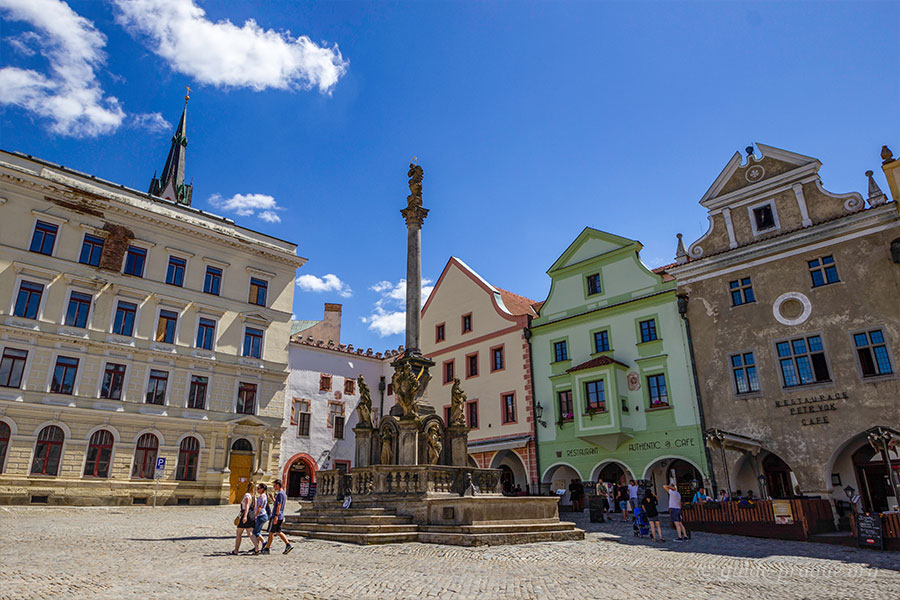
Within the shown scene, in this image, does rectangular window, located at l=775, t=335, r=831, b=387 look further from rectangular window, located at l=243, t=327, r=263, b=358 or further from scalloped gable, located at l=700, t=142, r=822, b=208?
rectangular window, located at l=243, t=327, r=263, b=358

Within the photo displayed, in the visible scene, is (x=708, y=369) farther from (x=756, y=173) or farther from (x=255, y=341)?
A: (x=255, y=341)

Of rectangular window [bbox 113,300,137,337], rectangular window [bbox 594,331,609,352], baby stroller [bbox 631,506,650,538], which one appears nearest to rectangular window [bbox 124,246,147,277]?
rectangular window [bbox 113,300,137,337]

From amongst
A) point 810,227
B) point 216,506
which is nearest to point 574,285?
point 810,227

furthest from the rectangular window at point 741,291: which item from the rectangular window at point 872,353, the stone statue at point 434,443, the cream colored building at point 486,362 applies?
the stone statue at point 434,443

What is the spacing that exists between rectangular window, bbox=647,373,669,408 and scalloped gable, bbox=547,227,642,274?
6.69 m

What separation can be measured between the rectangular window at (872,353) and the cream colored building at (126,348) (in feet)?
90.5

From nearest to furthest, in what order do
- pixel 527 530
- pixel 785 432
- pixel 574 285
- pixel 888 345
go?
pixel 527 530 < pixel 888 345 < pixel 785 432 < pixel 574 285

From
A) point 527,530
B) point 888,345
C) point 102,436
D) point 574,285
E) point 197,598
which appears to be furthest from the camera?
point 574,285

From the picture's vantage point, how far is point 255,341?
3394 centimetres

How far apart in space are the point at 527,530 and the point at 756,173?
20.3 metres

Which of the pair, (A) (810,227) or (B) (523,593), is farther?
(A) (810,227)

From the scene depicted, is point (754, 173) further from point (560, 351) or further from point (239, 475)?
point (239, 475)

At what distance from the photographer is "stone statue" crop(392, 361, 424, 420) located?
17.1 meters

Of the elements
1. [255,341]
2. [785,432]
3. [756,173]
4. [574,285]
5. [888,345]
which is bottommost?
[785,432]
